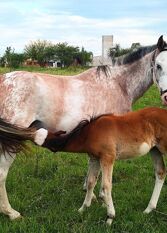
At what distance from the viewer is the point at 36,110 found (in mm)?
5367

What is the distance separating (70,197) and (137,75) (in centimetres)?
190

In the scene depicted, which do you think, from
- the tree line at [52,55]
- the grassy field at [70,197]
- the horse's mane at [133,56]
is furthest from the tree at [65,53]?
the horse's mane at [133,56]

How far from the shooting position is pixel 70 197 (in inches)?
236

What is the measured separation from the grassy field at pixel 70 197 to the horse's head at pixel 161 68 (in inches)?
56.2

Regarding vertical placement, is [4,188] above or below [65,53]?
above

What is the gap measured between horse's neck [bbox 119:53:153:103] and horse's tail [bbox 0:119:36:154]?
1871mm

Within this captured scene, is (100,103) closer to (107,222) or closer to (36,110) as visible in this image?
(36,110)

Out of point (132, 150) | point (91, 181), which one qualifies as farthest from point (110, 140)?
point (91, 181)

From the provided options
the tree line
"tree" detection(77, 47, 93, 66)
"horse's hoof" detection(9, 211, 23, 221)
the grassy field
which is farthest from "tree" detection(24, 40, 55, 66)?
"horse's hoof" detection(9, 211, 23, 221)

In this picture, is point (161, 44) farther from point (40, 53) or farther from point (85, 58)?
point (40, 53)

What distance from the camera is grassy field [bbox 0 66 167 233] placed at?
191 inches

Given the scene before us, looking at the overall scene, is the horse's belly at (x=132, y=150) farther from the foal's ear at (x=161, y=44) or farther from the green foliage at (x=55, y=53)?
the green foliage at (x=55, y=53)

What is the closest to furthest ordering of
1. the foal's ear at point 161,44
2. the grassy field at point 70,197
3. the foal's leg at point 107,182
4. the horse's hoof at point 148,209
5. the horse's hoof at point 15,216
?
the grassy field at point 70,197 → the foal's leg at point 107,182 → the horse's hoof at point 15,216 → the horse's hoof at point 148,209 → the foal's ear at point 161,44

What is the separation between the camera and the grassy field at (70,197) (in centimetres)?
486
